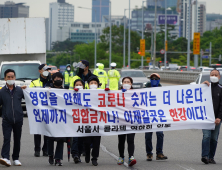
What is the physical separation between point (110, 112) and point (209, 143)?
1.94m

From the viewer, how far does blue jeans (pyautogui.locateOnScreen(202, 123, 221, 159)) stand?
8219mm

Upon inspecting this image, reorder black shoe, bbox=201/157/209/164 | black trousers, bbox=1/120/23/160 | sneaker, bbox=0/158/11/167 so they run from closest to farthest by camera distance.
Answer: sneaker, bbox=0/158/11/167 → black trousers, bbox=1/120/23/160 → black shoe, bbox=201/157/209/164

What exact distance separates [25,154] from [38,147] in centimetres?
49

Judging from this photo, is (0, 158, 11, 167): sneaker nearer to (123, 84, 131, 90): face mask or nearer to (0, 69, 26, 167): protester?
(0, 69, 26, 167): protester

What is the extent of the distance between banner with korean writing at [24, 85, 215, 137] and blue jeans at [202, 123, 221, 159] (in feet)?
0.46

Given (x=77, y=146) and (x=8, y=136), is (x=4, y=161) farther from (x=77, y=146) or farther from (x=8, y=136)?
(x=77, y=146)

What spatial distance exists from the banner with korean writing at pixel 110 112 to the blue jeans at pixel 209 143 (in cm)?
14

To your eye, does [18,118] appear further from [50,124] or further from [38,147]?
[38,147]

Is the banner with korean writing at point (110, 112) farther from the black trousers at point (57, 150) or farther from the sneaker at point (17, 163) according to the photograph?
the sneaker at point (17, 163)

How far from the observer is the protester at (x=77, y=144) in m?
8.23

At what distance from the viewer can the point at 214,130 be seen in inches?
336

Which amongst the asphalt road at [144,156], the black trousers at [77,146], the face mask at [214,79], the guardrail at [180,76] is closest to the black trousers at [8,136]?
the asphalt road at [144,156]

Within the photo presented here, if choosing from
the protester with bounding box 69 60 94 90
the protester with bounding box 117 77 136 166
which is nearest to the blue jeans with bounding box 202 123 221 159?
the protester with bounding box 117 77 136 166

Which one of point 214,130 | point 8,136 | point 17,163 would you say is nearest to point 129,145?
point 214,130
